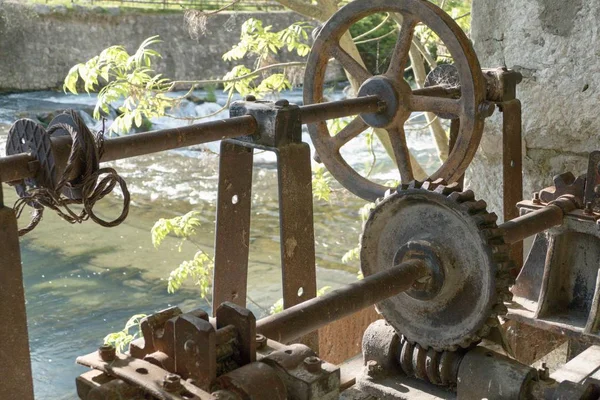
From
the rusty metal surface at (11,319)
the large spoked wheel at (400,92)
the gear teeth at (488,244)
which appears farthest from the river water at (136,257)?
the rusty metal surface at (11,319)

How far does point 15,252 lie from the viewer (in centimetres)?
147

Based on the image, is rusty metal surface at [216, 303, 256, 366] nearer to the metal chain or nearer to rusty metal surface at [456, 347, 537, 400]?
the metal chain

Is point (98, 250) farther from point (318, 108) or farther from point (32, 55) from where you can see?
point (32, 55)

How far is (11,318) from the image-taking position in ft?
4.81

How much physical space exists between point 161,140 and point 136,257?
27.9 feet

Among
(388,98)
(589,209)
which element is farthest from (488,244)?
(388,98)

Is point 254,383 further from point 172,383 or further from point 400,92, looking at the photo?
point 400,92

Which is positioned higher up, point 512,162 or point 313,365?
point 512,162

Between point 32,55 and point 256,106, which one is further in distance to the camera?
point 32,55

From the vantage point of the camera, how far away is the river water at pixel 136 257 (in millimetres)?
8492

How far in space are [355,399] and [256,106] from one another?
0.81m

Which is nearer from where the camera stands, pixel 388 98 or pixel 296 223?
pixel 296 223

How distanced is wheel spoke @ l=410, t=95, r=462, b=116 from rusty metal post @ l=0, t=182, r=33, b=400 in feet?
5.12

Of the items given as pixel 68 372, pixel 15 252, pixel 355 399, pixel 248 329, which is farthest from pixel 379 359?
pixel 68 372
